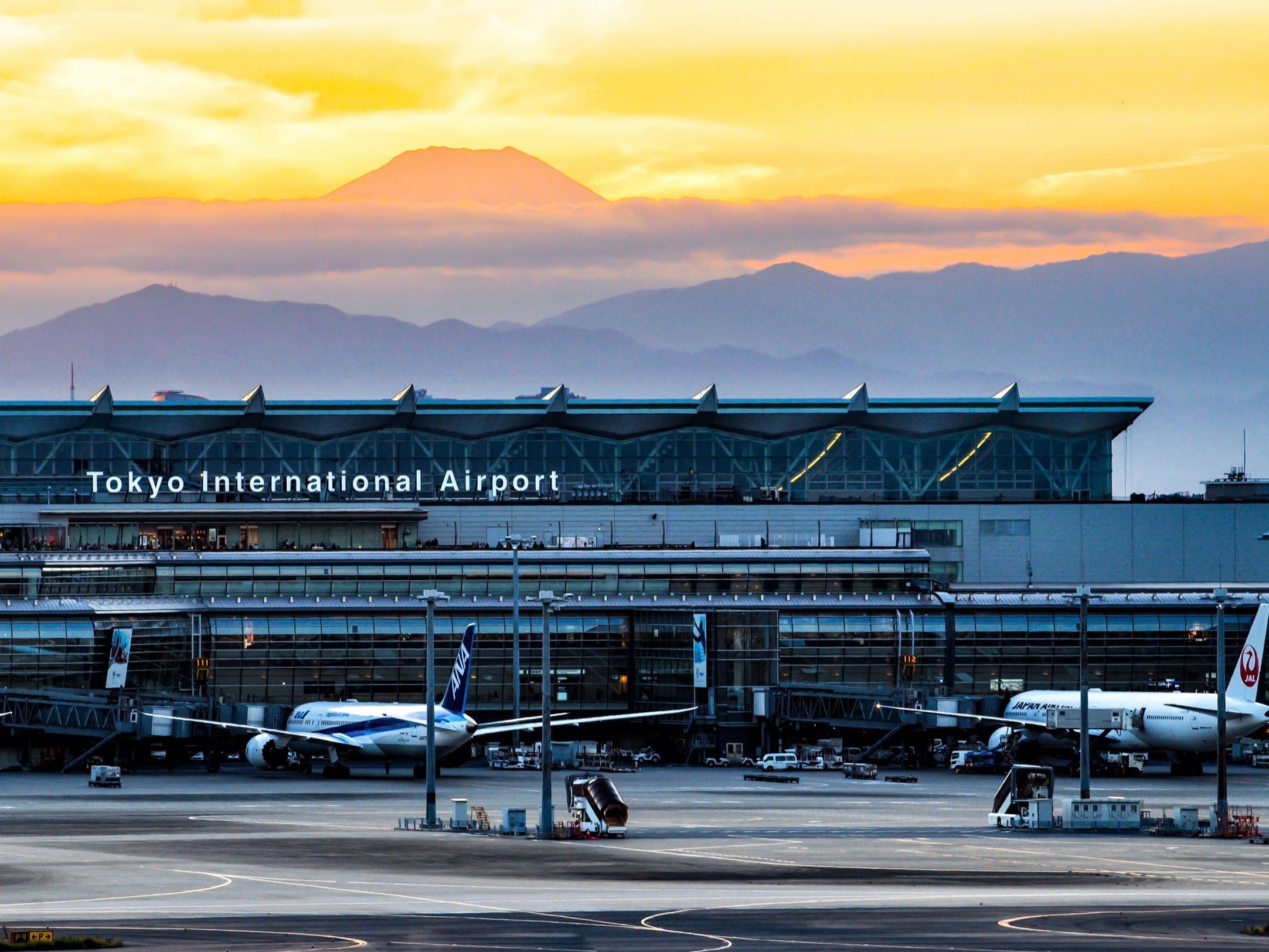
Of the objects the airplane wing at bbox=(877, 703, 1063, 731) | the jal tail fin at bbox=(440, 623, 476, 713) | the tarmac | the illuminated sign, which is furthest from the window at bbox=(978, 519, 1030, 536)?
the tarmac

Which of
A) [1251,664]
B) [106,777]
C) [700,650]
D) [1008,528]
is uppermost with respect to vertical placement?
[1008,528]

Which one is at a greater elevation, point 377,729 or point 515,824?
A: point 377,729

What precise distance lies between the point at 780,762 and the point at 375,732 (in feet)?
103

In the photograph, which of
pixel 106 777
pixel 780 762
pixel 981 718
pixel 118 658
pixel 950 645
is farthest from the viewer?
pixel 950 645

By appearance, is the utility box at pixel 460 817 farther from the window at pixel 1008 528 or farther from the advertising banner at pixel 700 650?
the window at pixel 1008 528

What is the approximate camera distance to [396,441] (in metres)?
199

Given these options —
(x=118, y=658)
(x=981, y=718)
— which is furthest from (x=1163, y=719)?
(x=118, y=658)

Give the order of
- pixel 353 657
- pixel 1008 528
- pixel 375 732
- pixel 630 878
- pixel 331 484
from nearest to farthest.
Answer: pixel 630 878 < pixel 375 732 < pixel 353 657 < pixel 1008 528 < pixel 331 484

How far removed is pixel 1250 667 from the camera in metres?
120

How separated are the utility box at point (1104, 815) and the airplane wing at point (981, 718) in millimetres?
39218

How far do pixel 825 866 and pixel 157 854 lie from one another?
2427cm

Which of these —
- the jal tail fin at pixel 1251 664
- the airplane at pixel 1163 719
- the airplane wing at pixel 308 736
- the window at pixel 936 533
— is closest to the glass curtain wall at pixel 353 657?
the airplane wing at pixel 308 736

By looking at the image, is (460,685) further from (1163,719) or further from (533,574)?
(533,574)

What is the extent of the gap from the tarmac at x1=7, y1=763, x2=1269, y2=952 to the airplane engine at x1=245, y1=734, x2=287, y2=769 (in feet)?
72.8
